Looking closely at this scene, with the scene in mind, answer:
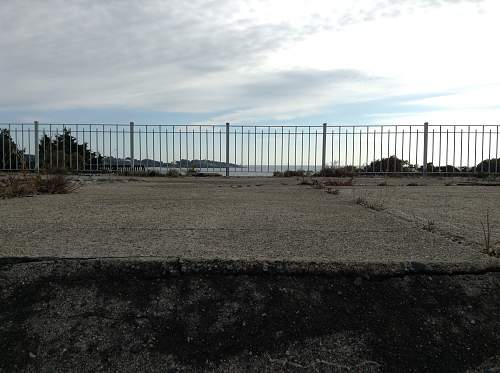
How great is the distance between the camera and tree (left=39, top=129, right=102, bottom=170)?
42.1ft

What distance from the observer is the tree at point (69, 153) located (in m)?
12.8

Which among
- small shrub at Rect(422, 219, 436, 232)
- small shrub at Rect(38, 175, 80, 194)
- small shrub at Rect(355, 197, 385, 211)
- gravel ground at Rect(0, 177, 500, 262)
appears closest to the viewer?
gravel ground at Rect(0, 177, 500, 262)

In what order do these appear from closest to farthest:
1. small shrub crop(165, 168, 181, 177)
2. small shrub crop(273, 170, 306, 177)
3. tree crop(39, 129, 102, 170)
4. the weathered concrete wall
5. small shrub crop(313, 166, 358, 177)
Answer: the weathered concrete wall, small shrub crop(313, 166, 358, 177), small shrub crop(165, 168, 181, 177), small shrub crop(273, 170, 306, 177), tree crop(39, 129, 102, 170)

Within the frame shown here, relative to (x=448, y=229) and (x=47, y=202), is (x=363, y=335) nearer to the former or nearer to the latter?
(x=448, y=229)

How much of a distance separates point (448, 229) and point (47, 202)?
11.5 feet

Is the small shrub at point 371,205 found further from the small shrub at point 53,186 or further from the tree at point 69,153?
the tree at point 69,153

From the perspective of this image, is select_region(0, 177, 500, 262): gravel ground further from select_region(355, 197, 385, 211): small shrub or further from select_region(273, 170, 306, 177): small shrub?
select_region(273, 170, 306, 177): small shrub

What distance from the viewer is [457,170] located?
480 inches

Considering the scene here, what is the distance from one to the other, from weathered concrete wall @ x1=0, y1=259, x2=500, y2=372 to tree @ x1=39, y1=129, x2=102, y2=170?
11790mm

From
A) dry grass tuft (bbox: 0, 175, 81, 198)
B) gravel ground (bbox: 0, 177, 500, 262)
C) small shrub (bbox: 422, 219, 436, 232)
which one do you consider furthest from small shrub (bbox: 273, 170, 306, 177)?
small shrub (bbox: 422, 219, 436, 232)

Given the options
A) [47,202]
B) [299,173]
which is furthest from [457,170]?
[47,202]

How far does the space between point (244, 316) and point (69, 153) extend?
13.2 m

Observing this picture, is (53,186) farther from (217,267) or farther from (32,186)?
(217,267)

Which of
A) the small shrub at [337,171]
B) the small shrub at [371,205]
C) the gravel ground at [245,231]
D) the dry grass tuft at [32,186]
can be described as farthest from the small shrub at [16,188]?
the small shrub at [337,171]
